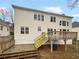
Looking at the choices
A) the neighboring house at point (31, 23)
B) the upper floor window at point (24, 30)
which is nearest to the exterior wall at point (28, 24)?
the neighboring house at point (31, 23)

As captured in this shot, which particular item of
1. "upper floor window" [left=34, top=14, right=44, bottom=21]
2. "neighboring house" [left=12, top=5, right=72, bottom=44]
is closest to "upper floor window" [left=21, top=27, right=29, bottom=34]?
"neighboring house" [left=12, top=5, right=72, bottom=44]

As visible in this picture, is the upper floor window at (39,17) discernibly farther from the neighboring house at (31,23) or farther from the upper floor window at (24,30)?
the upper floor window at (24,30)

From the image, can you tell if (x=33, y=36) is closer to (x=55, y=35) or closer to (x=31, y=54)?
(x=55, y=35)

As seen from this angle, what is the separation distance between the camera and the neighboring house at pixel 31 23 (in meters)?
20.5

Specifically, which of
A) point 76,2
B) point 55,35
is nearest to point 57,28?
point 55,35

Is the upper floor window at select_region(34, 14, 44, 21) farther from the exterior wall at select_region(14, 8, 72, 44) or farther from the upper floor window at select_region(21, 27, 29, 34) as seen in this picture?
the upper floor window at select_region(21, 27, 29, 34)

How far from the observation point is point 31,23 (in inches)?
853

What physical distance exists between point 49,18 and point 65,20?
389 centimetres

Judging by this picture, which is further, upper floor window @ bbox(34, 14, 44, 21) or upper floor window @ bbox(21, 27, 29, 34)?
upper floor window @ bbox(34, 14, 44, 21)

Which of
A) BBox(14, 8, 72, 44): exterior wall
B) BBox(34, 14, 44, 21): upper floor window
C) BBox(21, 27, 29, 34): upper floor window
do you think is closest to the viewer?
BBox(14, 8, 72, 44): exterior wall

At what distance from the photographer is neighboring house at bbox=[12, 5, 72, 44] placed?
2048 cm

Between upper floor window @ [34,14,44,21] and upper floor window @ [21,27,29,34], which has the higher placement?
upper floor window @ [34,14,44,21]

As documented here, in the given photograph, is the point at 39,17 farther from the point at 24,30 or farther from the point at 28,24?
the point at 24,30

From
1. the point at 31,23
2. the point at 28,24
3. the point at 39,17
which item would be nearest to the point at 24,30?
the point at 28,24
